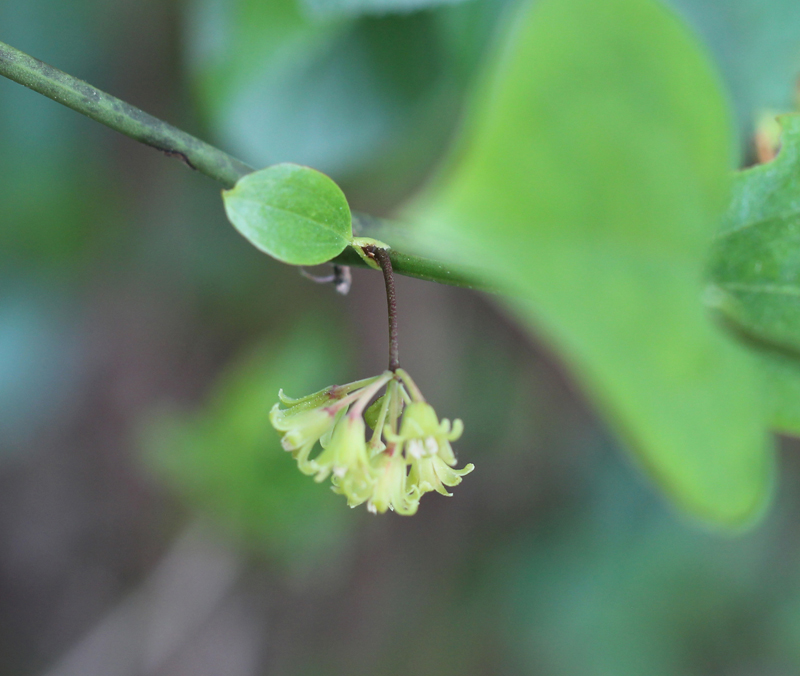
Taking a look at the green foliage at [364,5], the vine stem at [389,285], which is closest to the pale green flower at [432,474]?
the vine stem at [389,285]

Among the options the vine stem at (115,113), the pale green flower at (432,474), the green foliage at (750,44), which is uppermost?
the green foliage at (750,44)

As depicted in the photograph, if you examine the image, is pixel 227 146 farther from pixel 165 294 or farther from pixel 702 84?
pixel 702 84

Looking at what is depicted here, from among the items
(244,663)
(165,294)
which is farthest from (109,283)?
(244,663)

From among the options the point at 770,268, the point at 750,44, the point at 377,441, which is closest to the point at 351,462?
the point at 377,441

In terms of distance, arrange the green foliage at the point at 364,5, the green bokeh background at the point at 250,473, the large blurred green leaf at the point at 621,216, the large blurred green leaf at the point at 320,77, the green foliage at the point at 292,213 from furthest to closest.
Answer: the green bokeh background at the point at 250,473 → the large blurred green leaf at the point at 320,77 → the green foliage at the point at 364,5 → the green foliage at the point at 292,213 → the large blurred green leaf at the point at 621,216

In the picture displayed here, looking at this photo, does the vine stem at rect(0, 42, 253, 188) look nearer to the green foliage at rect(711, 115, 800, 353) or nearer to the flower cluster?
the flower cluster

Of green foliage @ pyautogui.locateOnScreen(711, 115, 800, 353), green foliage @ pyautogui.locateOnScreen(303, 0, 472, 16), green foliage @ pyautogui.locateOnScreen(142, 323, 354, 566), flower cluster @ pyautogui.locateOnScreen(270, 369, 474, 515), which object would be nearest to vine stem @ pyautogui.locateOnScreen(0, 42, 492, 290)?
flower cluster @ pyautogui.locateOnScreen(270, 369, 474, 515)

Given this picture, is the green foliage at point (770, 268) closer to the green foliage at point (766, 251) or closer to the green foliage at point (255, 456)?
the green foliage at point (766, 251)

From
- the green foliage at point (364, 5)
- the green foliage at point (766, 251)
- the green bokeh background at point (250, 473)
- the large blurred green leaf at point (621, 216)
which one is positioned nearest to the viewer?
the large blurred green leaf at point (621, 216)
